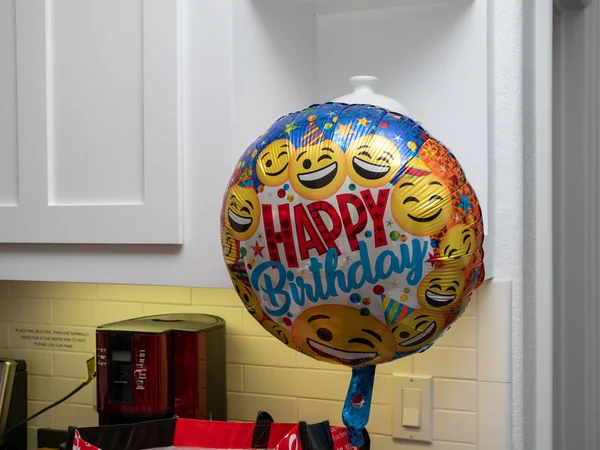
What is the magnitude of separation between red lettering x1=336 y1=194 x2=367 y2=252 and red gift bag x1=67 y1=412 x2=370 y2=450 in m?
0.49

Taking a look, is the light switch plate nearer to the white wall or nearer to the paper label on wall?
the white wall

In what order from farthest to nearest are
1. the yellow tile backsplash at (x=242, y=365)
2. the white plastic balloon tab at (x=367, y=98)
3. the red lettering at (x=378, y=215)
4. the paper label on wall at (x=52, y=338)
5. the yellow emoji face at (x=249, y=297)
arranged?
the paper label on wall at (x=52, y=338) → the yellow tile backsplash at (x=242, y=365) → the white plastic balloon tab at (x=367, y=98) → the yellow emoji face at (x=249, y=297) → the red lettering at (x=378, y=215)

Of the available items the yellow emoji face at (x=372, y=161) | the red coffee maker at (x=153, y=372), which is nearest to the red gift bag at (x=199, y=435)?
the red coffee maker at (x=153, y=372)

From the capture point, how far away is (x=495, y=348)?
1360mm

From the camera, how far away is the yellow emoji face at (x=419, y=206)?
807 millimetres

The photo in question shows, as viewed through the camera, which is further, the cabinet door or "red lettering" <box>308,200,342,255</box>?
the cabinet door

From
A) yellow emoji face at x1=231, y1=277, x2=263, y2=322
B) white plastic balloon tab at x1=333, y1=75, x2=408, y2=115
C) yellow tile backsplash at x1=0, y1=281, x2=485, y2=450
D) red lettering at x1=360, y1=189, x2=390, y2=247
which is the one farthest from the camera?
yellow tile backsplash at x1=0, y1=281, x2=485, y2=450

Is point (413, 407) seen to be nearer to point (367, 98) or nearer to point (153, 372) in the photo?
point (153, 372)

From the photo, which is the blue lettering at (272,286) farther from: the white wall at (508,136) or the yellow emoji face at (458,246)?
the white wall at (508,136)

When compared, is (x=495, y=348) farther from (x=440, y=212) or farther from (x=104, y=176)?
(x=104, y=176)

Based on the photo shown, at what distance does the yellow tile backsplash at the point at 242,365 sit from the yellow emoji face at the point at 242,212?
653 millimetres

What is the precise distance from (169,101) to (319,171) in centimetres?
50

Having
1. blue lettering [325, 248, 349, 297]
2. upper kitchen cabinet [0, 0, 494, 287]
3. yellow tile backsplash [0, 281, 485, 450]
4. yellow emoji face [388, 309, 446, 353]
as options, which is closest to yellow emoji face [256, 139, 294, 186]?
blue lettering [325, 248, 349, 297]

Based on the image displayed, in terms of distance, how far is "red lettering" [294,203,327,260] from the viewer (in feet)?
2.69
